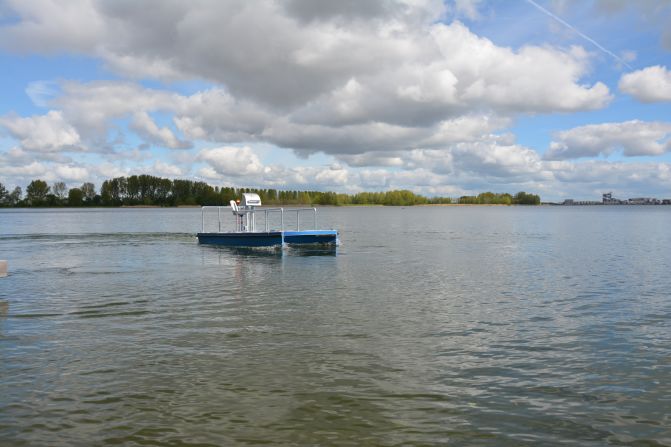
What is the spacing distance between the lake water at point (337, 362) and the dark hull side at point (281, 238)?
19246 millimetres

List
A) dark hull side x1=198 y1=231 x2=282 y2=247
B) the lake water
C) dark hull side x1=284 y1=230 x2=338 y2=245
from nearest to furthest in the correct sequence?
the lake water, dark hull side x1=284 y1=230 x2=338 y2=245, dark hull side x1=198 y1=231 x2=282 y2=247

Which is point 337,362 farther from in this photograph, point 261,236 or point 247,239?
point 247,239

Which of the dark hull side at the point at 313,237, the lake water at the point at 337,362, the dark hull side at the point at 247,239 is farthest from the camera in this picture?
the dark hull side at the point at 247,239

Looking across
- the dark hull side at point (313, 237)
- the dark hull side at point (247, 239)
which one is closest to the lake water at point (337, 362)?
the dark hull side at point (313, 237)

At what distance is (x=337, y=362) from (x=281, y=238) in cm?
3630

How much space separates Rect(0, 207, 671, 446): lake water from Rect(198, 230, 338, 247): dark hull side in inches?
758

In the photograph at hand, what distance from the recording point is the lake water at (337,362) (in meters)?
9.94

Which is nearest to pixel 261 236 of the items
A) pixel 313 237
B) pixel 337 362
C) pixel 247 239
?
pixel 247 239

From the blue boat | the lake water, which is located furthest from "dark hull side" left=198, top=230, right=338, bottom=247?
the lake water

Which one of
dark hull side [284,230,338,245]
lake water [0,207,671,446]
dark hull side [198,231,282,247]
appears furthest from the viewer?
dark hull side [198,231,282,247]

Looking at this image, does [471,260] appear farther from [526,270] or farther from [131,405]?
[131,405]

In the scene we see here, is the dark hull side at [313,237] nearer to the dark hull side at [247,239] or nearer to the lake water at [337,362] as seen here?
the dark hull side at [247,239]

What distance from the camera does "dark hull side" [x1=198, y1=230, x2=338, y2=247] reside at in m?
50.0

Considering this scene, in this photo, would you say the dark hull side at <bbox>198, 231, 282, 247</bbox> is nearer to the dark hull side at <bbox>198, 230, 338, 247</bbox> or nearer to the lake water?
the dark hull side at <bbox>198, 230, 338, 247</bbox>
